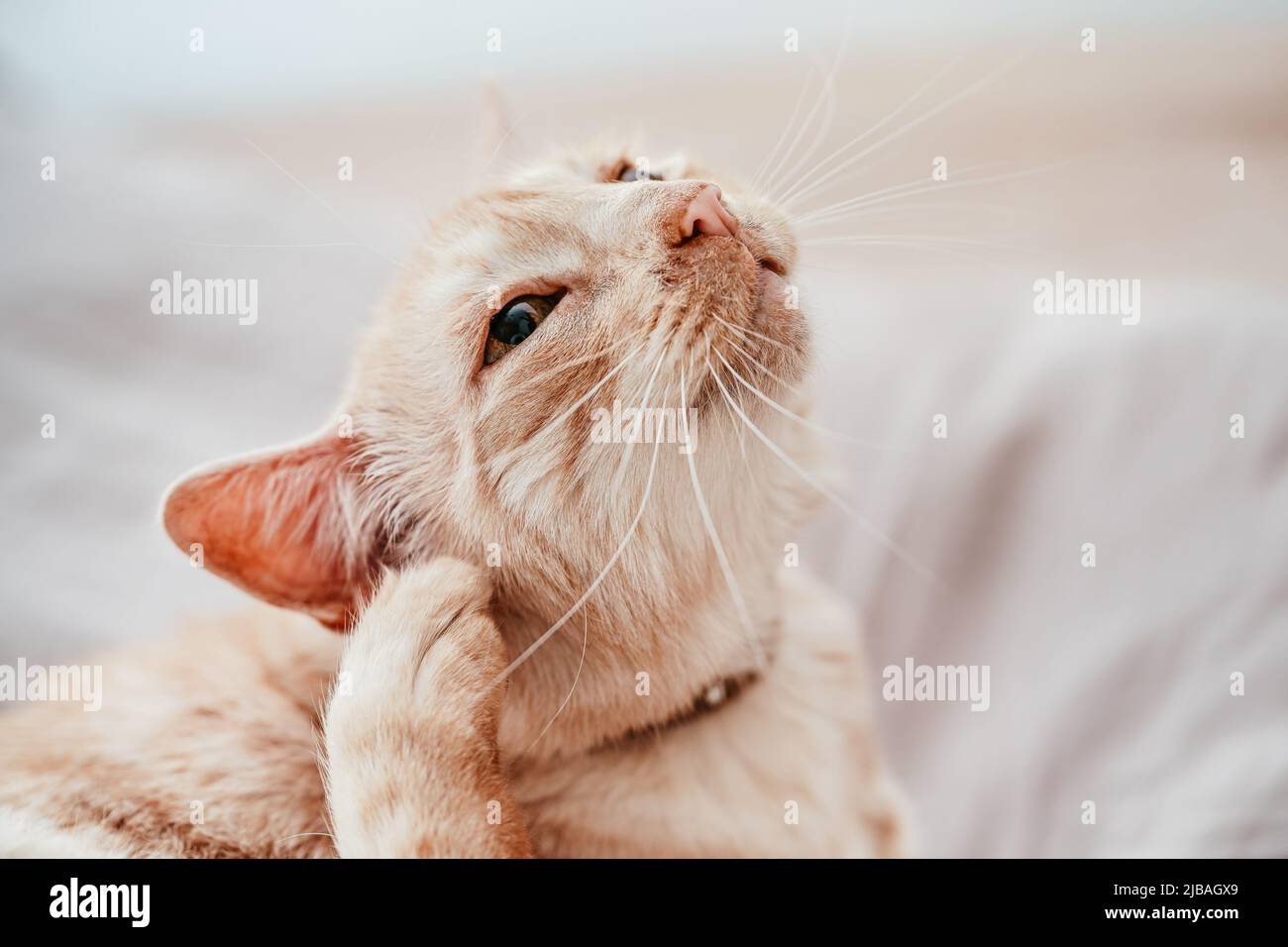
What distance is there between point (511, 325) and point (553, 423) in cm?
11

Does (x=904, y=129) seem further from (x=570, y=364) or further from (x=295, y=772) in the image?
(x=295, y=772)

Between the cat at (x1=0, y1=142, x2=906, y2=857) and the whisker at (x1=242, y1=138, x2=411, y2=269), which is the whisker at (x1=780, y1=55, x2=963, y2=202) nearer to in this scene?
the cat at (x1=0, y1=142, x2=906, y2=857)

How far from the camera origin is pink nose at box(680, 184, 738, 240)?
755 mm

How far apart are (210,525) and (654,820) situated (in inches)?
20.0

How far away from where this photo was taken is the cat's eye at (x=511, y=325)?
80 centimetres

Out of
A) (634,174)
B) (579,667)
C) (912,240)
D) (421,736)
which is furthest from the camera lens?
(912,240)

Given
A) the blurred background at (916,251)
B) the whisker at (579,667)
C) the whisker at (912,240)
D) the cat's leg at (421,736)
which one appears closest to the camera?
the cat's leg at (421,736)

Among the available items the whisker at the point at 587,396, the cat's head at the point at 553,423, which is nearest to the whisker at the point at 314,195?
the cat's head at the point at 553,423

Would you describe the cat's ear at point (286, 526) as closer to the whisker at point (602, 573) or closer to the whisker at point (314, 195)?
the whisker at point (602, 573)

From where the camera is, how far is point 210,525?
75 centimetres

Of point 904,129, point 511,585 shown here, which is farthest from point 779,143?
point 511,585

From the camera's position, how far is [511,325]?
802 mm

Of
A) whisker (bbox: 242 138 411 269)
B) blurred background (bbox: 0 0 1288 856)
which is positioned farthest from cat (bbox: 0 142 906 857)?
whisker (bbox: 242 138 411 269)
